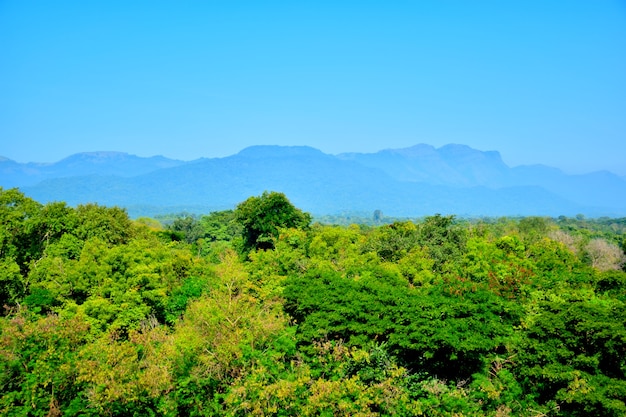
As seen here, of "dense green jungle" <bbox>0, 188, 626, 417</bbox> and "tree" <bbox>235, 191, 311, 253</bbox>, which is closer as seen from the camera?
"dense green jungle" <bbox>0, 188, 626, 417</bbox>

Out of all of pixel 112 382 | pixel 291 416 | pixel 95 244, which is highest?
pixel 95 244

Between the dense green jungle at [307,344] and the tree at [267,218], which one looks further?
the tree at [267,218]

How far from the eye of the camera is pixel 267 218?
131 ft

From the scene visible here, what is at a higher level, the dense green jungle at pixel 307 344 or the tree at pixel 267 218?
the tree at pixel 267 218

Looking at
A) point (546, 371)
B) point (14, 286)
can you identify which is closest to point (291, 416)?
point (546, 371)

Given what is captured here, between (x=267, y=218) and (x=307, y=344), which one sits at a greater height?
(x=267, y=218)

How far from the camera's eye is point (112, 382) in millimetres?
13883

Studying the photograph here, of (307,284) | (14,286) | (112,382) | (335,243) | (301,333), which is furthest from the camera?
(335,243)

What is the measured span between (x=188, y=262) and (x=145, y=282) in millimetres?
5792

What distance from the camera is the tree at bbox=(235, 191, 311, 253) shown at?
131ft

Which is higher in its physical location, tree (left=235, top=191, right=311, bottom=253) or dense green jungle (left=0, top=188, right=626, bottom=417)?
tree (left=235, top=191, right=311, bottom=253)

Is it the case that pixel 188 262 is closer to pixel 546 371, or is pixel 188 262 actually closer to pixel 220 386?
pixel 220 386

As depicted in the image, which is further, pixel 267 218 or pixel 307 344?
pixel 267 218

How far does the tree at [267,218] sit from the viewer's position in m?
39.8
